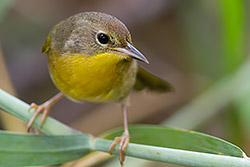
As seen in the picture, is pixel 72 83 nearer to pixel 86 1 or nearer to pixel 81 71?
pixel 81 71

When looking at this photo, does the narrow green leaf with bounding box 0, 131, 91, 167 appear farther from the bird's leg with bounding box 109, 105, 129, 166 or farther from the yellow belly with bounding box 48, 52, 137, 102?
the yellow belly with bounding box 48, 52, 137, 102

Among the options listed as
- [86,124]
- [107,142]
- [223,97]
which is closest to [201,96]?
[223,97]

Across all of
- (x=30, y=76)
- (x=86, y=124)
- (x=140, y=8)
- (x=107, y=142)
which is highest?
(x=140, y=8)

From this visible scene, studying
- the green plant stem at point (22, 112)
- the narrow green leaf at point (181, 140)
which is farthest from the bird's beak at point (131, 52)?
the green plant stem at point (22, 112)

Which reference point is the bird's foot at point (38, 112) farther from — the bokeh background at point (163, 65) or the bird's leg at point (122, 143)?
the bokeh background at point (163, 65)

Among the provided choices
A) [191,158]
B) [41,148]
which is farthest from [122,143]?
[191,158]
